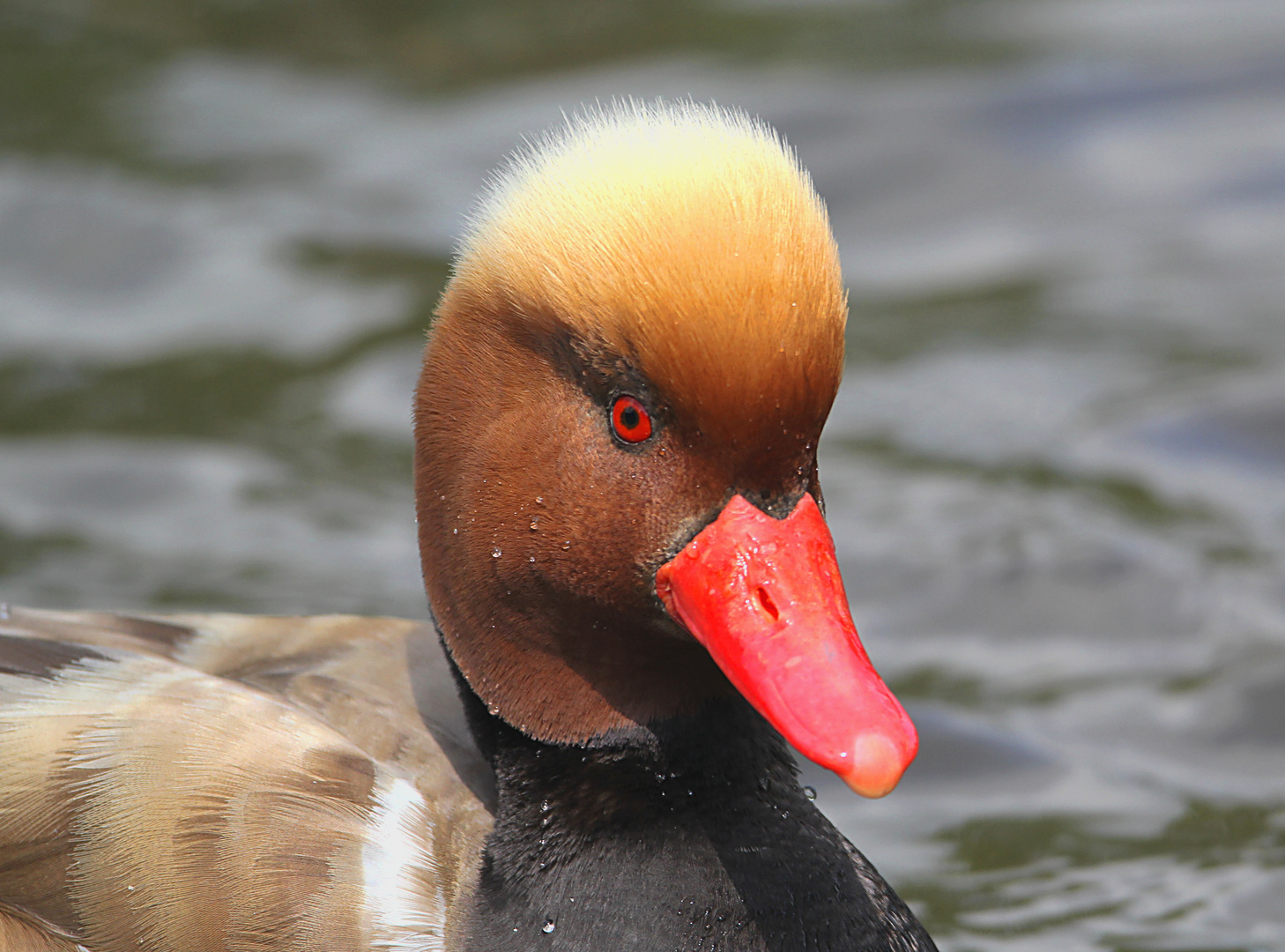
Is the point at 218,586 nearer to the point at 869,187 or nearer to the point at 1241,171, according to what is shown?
the point at 869,187

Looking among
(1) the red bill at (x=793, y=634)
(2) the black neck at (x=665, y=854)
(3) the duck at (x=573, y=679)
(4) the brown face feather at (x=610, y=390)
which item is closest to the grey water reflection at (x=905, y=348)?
(2) the black neck at (x=665, y=854)

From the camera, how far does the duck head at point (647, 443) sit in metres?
2.82

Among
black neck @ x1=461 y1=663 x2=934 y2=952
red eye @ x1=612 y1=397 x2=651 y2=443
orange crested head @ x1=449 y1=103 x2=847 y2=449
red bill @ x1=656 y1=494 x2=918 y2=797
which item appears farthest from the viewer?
black neck @ x1=461 y1=663 x2=934 y2=952

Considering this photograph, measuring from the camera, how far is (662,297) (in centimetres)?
283

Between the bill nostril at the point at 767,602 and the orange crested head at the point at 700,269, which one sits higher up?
the orange crested head at the point at 700,269

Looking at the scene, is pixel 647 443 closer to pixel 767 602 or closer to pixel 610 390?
pixel 610 390

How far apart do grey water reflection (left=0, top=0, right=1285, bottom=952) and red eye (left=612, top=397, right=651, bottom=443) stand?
1877 mm

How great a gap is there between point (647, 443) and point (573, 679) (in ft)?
1.65

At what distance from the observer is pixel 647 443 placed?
298 centimetres

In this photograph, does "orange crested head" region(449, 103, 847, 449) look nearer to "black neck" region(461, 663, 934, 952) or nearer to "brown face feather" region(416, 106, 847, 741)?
"brown face feather" region(416, 106, 847, 741)

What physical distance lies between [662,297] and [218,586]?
336cm

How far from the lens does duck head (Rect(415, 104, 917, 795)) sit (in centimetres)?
282

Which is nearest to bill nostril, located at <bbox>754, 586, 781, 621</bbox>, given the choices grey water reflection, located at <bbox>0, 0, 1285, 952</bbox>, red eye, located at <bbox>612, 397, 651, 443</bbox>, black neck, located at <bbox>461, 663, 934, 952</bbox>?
red eye, located at <bbox>612, 397, 651, 443</bbox>

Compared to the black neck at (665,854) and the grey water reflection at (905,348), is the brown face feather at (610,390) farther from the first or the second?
the grey water reflection at (905,348)
